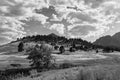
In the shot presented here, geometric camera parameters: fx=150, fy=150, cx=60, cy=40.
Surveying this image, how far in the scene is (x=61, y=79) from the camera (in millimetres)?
Result: 6805

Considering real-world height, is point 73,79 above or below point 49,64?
above

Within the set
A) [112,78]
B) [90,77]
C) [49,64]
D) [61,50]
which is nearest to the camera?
[112,78]

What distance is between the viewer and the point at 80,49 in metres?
186

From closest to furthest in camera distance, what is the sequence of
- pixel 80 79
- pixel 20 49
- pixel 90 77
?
pixel 90 77 → pixel 80 79 → pixel 20 49

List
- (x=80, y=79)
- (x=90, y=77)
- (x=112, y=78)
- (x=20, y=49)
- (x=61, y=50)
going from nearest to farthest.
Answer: (x=112, y=78), (x=90, y=77), (x=80, y=79), (x=61, y=50), (x=20, y=49)

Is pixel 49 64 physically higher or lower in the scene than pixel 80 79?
lower

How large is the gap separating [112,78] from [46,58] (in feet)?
164

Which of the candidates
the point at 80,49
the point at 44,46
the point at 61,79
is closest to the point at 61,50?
the point at 80,49

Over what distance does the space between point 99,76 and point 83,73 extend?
643 millimetres

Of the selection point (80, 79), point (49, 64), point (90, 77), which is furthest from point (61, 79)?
point (49, 64)

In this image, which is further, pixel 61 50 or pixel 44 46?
pixel 61 50

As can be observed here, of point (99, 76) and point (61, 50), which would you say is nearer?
point (99, 76)

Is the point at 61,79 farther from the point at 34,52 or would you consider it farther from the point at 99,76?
the point at 34,52

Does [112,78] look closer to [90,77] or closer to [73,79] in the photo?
[90,77]
